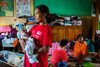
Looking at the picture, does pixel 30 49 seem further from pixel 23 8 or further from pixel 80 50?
pixel 23 8

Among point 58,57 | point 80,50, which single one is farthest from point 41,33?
point 80,50

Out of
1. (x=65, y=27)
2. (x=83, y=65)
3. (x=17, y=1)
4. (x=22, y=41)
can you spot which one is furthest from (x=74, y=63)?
(x=22, y=41)

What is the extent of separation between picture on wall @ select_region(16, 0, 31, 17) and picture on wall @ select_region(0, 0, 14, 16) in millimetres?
191

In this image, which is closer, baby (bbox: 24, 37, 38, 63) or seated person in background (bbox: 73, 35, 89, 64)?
baby (bbox: 24, 37, 38, 63)

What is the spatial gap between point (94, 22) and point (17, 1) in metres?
2.54

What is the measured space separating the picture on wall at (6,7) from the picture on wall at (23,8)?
0.19 metres

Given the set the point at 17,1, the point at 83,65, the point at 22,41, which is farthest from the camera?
the point at 17,1

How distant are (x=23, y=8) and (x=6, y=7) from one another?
54 centimetres

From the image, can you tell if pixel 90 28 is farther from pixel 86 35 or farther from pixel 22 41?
pixel 22 41

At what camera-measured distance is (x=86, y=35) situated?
7.81 metres

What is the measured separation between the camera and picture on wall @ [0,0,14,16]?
7.67m

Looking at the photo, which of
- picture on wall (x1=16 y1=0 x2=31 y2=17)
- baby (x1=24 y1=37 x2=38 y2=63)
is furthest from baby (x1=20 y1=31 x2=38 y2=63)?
picture on wall (x1=16 y1=0 x2=31 y2=17)

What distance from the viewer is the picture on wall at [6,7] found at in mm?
7668

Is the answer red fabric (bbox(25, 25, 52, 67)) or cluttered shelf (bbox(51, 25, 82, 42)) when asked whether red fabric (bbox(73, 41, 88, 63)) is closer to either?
cluttered shelf (bbox(51, 25, 82, 42))
